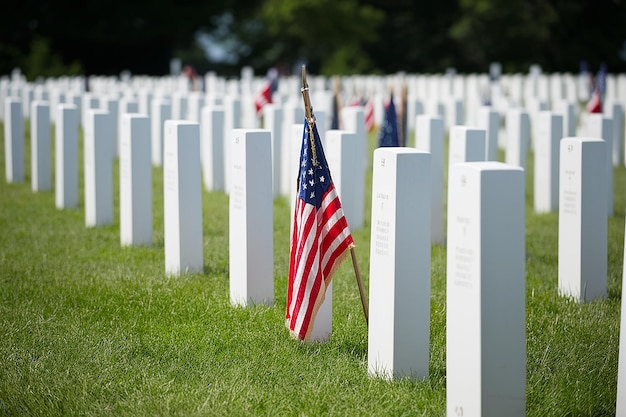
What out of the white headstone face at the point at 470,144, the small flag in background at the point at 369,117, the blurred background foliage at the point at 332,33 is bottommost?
the white headstone face at the point at 470,144

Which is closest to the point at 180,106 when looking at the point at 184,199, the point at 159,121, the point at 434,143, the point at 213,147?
the point at 159,121

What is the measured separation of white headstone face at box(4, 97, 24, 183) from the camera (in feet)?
44.5

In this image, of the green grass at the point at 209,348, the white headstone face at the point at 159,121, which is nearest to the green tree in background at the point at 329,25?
the white headstone face at the point at 159,121

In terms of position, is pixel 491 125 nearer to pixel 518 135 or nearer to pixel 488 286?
pixel 518 135

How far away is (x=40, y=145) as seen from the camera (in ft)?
41.9

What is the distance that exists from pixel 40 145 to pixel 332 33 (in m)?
29.0

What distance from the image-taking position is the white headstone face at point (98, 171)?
33.6ft

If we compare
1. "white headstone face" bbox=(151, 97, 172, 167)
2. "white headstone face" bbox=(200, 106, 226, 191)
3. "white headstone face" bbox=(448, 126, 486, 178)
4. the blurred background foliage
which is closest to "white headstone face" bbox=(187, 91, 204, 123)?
"white headstone face" bbox=(151, 97, 172, 167)

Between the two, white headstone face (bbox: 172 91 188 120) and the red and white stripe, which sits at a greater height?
white headstone face (bbox: 172 91 188 120)

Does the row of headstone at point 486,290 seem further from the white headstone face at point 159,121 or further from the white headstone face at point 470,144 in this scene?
the white headstone face at point 159,121

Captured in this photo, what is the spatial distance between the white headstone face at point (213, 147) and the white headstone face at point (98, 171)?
2.12 m

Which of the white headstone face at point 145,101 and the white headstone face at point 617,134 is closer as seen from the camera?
the white headstone face at point 617,134

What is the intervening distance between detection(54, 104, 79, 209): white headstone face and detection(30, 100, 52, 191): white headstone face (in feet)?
4.53

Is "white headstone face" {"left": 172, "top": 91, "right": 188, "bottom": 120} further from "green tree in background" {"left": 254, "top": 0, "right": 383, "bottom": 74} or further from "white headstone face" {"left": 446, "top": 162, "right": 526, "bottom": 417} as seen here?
"green tree in background" {"left": 254, "top": 0, "right": 383, "bottom": 74}
